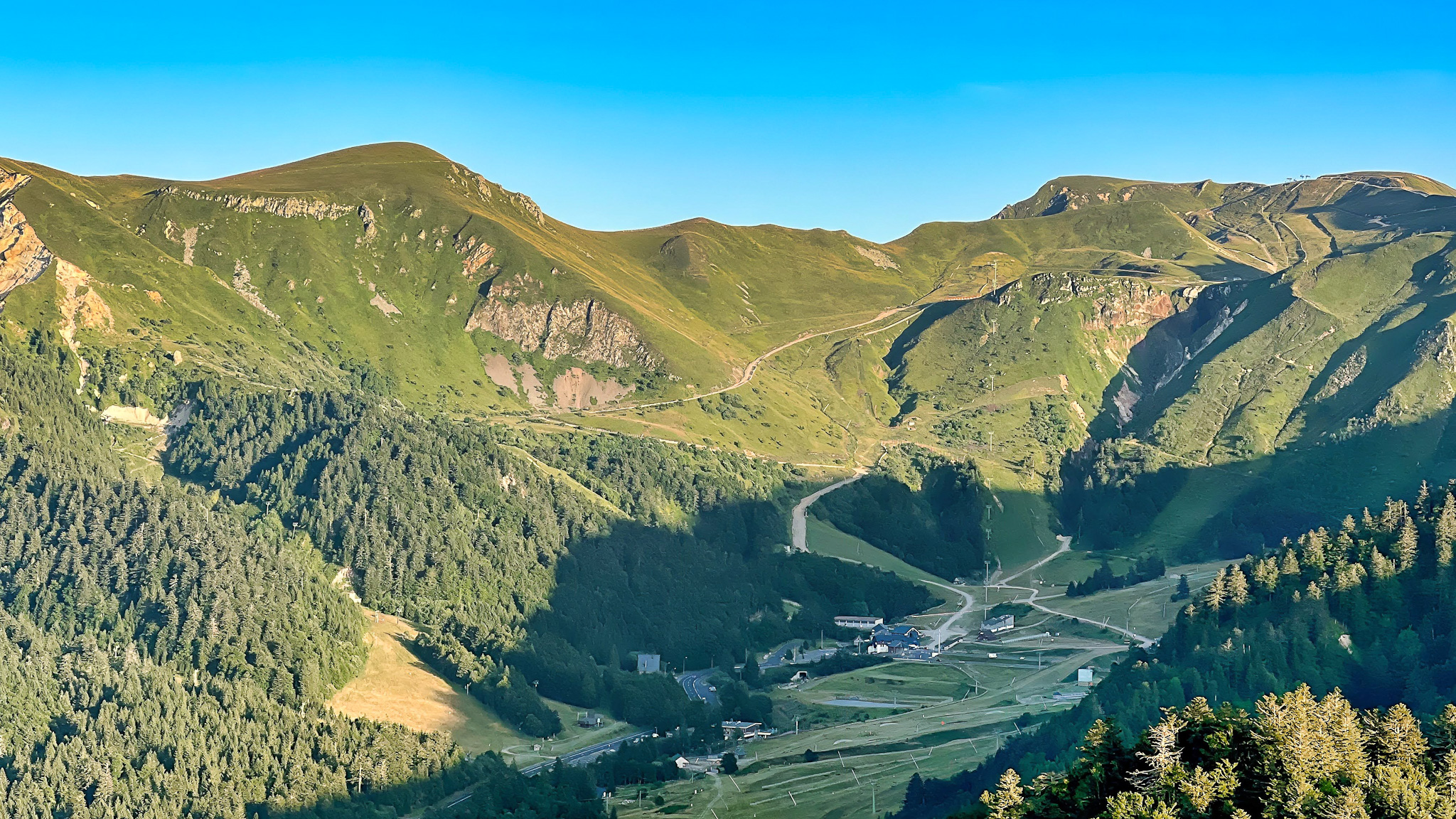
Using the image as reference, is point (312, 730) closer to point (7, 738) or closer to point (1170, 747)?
Result: point (7, 738)

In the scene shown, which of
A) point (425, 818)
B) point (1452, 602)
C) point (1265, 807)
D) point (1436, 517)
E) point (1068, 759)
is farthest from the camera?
point (1436, 517)

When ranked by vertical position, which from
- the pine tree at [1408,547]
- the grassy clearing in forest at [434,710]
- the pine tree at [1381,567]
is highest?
the pine tree at [1408,547]

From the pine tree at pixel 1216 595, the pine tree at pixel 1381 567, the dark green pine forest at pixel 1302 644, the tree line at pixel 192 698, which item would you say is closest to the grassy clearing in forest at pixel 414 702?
the tree line at pixel 192 698

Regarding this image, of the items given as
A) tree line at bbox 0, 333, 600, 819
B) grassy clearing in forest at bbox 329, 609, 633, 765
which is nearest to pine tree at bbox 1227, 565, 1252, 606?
grassy clearing in forest at bbox 329, 609, 633, 765

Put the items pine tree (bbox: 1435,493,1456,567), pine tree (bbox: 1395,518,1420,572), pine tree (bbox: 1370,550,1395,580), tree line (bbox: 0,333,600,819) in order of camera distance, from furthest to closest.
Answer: pine tree (bbox: 1395,518,1420,572) < pine tree (bbox: 1370,550,1395,580) < pine tree (bbox: 1435,493,1456,567) < tree line (bbox: 0,333,600,819)

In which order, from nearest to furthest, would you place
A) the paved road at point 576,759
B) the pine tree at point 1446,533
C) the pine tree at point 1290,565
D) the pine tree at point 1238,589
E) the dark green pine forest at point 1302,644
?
the dark green pine forest at point 1302,644 → the paved road at point 576,759 → the pine tree at point 1446,533 → the pine tree at point 1290,565 → the pine tree at point 1238,589

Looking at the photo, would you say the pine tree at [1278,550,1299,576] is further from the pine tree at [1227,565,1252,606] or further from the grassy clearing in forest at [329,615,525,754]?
the grassy clearing in forest at [329,615,525,754]

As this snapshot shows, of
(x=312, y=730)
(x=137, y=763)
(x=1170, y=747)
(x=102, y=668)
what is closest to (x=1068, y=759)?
(x=1170, y=747)

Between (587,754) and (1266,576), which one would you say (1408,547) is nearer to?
(1266,576)

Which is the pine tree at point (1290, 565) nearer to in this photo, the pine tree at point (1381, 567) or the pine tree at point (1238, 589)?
the pine tree at point (1238, 589)

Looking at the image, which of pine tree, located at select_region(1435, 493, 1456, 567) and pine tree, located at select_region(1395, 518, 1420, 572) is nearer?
pine tree, located at select_region(1435, 493, 1456, 567)

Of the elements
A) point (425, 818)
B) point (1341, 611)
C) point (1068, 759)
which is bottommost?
point (425, 818)
